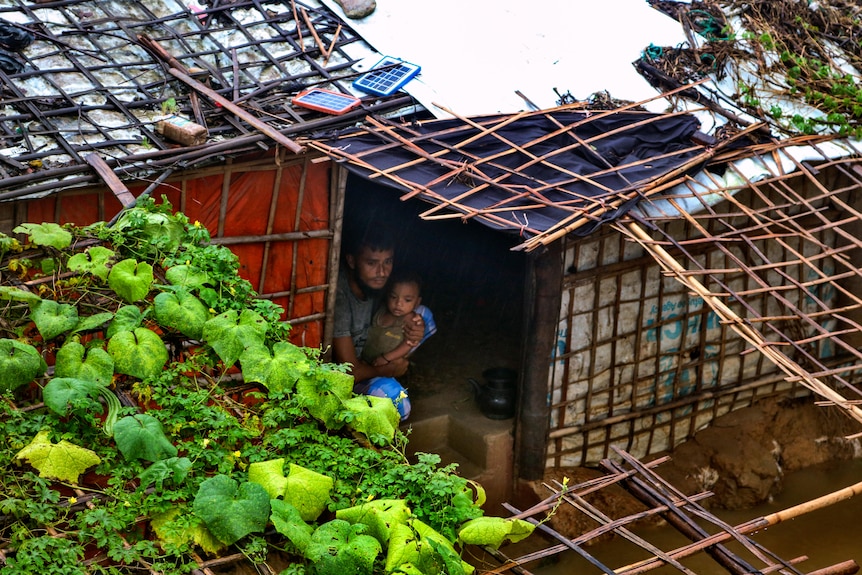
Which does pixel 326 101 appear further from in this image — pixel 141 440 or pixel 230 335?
pixel 141 440

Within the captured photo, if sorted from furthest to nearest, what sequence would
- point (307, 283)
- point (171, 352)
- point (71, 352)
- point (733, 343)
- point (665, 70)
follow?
point (733, 343) < point (665, 70) < point (307, 283) < point (171, 352) < point (71, 352)

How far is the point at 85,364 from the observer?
3969 millimetres

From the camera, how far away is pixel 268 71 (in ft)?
22.7

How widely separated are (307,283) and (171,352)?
2409 millimetres

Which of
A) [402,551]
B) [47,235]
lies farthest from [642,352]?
[47,235]

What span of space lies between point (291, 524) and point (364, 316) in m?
3.96

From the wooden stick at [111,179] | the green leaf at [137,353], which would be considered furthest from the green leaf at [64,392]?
the wooden stick at [111,179]

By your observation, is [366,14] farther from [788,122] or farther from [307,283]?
[788,122]

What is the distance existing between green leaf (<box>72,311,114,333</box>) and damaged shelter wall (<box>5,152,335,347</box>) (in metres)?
1.64

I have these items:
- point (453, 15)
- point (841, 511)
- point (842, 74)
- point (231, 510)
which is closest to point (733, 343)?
point (841, 511)

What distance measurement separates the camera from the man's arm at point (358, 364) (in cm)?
716

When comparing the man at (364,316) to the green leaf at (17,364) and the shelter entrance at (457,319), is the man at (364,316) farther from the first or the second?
the green leaf at (17,364)

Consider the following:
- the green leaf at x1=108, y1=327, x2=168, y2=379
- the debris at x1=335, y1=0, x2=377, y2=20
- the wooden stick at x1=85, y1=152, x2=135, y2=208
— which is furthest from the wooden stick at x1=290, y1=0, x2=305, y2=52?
the green leaf at x1=108, y1=327, x2=168, y2=379

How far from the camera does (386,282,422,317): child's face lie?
24.1 feet
